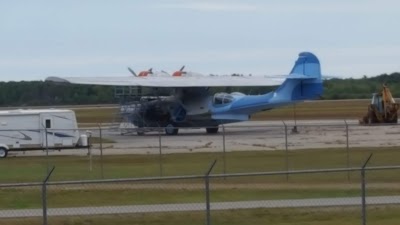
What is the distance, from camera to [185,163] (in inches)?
1666

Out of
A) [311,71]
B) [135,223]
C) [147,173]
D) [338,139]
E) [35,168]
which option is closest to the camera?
[135,223]

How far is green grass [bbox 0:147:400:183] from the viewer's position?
3781cm

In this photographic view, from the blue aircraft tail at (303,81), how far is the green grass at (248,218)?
46.3 m

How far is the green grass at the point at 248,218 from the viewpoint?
77.7 ft

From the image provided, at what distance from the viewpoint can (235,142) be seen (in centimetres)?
5425

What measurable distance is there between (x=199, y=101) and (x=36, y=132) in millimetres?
21324

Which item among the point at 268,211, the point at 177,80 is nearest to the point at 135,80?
the point at 177,80

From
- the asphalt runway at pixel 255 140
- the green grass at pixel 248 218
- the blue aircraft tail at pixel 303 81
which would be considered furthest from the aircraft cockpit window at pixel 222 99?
the green grass at pixel 248 218

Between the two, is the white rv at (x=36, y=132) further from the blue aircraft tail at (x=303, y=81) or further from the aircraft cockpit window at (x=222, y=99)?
the blue aircraft tail at (x=303, y=81)

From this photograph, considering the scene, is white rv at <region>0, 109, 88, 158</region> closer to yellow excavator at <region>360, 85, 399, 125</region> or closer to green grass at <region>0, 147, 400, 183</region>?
green grass at <region>0, 147, 400, 183</region>

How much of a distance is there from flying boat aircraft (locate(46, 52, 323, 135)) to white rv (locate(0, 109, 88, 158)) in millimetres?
12846

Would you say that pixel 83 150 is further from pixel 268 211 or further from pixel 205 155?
pixel 268 211

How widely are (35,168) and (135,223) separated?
60.8 feet

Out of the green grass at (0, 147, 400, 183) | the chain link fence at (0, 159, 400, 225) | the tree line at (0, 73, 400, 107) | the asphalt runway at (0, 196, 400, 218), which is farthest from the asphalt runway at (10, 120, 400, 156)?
the asphalt runway at (0, 196, 400, 218)
